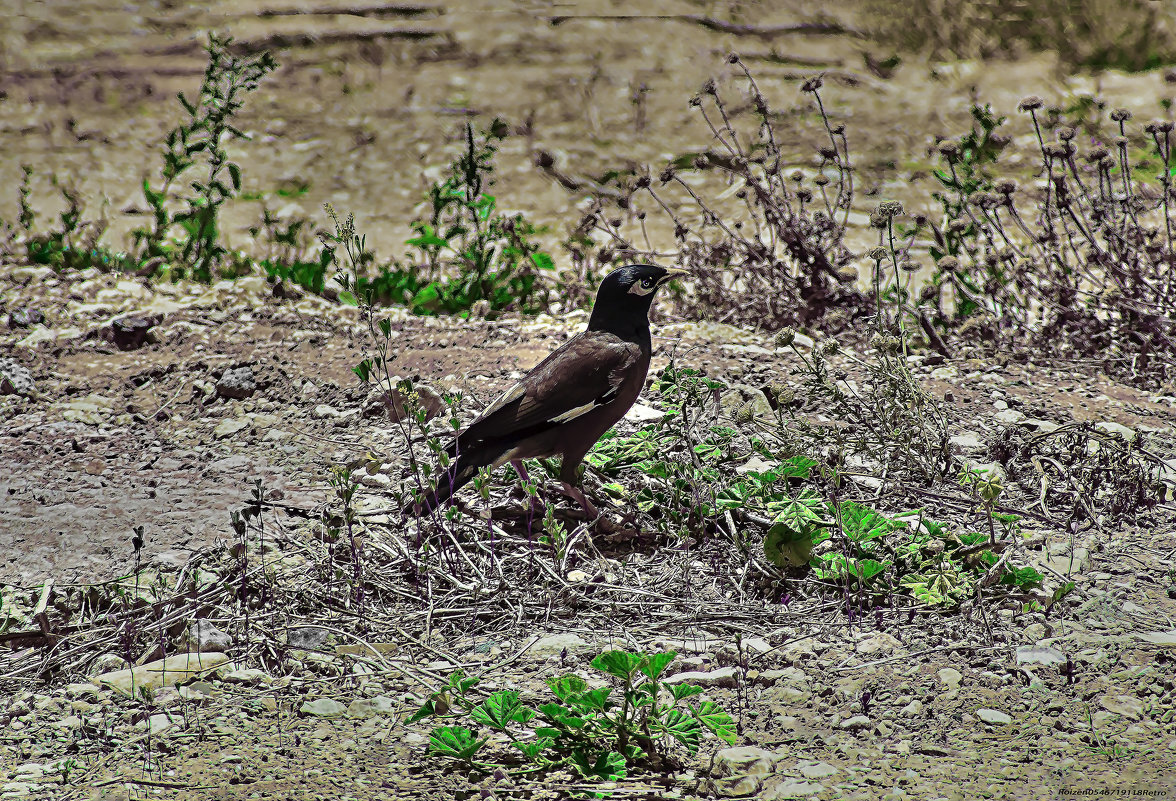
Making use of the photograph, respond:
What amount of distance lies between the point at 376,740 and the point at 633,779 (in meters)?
0.69

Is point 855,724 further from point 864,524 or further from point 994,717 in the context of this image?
point 864,524

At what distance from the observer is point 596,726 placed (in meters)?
2.79

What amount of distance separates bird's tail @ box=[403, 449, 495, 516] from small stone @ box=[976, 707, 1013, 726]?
172 centimetres

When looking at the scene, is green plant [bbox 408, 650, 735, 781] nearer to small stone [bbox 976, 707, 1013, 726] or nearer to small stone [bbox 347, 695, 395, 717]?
small stone [bbox 347, 695, 395, 717]

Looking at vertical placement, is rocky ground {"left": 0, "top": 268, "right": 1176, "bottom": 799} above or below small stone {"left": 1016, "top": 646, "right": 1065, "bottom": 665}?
below

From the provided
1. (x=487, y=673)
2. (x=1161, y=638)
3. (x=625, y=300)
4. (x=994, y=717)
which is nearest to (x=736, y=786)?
(x=994, y=717)

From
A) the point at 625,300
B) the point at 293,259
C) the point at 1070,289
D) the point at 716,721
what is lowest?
the point at 716,721

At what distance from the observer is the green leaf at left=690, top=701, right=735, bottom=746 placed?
2.70 metres

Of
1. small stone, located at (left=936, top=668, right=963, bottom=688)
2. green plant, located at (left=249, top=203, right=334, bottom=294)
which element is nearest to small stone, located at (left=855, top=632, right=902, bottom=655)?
small stone, located at (left=936, top=668, right=963, bottom=688)

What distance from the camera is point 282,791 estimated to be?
2.66m

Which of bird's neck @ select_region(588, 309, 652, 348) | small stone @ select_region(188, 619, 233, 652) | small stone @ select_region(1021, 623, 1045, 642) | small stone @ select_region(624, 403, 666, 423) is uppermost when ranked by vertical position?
bird's neck @ select_region(588, 309, 652, 348)

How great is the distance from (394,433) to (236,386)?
909 millimetres

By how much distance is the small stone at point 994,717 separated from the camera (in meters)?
2.86

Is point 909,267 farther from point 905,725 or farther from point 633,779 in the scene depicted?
point 633,779
